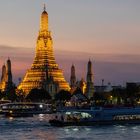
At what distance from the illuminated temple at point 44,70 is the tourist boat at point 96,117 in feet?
265

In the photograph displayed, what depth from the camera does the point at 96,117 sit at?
77625 millimetres

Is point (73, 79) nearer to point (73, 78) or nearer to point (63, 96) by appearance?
point (73, 78)

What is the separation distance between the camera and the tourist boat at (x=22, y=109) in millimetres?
108312

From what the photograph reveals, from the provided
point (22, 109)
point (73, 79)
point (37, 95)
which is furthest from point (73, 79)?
point (22, 109)

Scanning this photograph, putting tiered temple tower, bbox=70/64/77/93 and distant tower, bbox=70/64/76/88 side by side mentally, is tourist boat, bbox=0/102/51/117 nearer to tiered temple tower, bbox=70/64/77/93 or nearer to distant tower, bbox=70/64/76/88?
tiered temple tower, bbox=70/64/77/93

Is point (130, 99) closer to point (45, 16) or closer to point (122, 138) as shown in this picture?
point (45, 16)

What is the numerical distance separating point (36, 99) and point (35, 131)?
259 ft

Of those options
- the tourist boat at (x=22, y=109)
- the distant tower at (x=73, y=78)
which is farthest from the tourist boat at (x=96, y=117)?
the distant tower at (x=73, y=78)

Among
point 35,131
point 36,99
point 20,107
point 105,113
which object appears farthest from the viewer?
point 36,99

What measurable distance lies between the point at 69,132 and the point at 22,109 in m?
46.4

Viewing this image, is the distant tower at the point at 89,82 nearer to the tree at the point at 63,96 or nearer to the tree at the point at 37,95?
the tree at the point at 63,96

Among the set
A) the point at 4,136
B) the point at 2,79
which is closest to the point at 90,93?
the point at 2,79

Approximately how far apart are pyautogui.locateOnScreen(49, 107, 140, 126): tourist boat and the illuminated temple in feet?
265

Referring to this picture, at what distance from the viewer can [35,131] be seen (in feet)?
224
